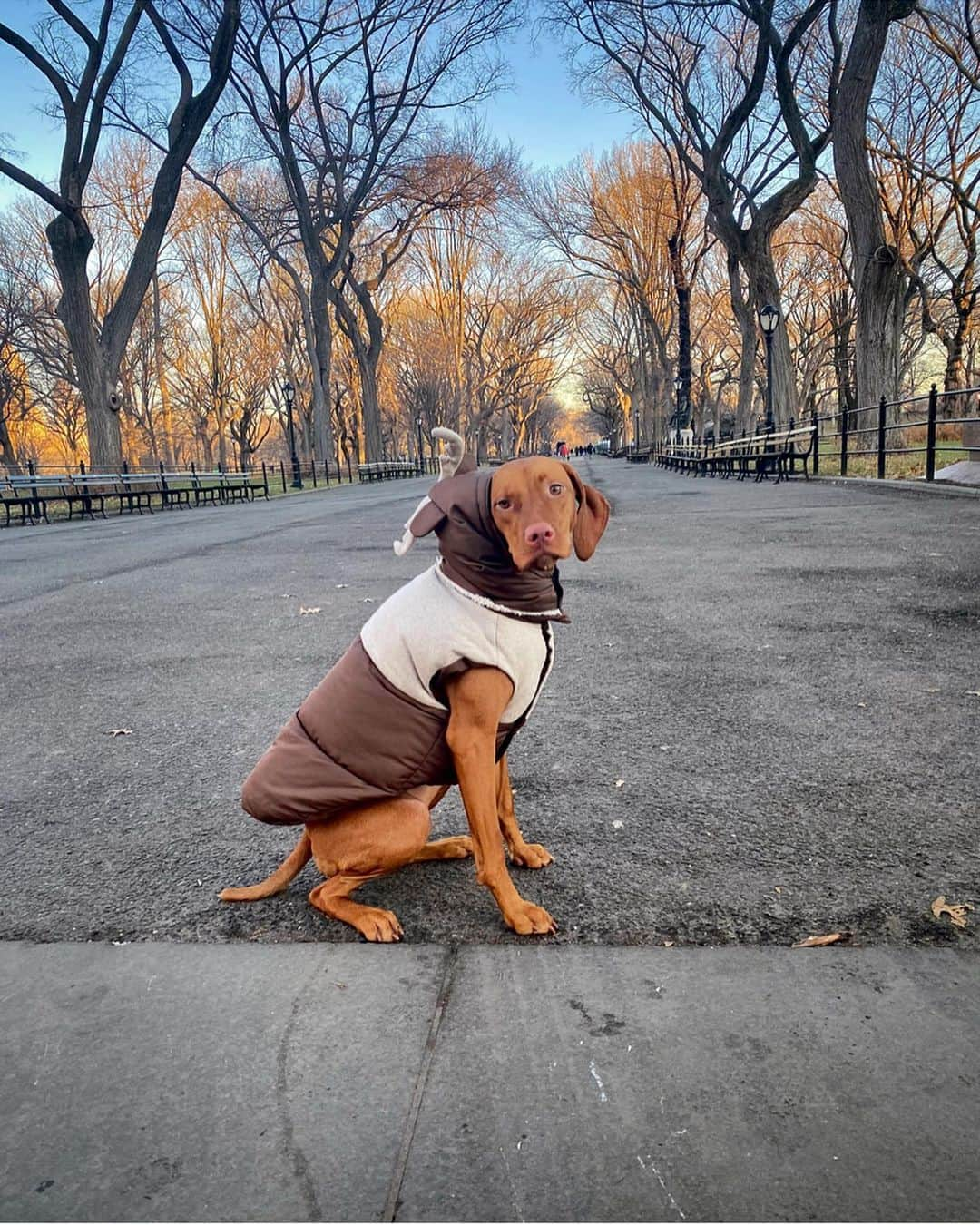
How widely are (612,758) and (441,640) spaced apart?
116 centimetres

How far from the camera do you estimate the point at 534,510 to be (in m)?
1.57

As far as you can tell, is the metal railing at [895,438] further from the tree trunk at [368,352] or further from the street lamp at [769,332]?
the tree trunk at [368,352]

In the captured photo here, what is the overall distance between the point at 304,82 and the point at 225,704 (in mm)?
26225

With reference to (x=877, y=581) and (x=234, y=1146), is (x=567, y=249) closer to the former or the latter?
(x=877, y=581)

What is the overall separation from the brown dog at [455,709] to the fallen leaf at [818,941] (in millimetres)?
495

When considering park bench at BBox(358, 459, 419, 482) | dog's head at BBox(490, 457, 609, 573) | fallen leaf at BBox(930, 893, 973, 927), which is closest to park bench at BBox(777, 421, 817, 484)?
fallen leaf at BBox(930, 893, 973, 927)

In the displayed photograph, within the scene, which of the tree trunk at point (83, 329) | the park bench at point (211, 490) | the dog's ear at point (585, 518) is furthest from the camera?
the park bench at point (211, 490)

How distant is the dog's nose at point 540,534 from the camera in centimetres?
154

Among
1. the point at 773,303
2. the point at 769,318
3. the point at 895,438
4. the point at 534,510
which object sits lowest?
the point at 895,438

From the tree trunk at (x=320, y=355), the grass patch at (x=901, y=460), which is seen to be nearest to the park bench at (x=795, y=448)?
the grass patch at (x=901, y=460)

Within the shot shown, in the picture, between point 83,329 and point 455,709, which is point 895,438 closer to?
point 83,329

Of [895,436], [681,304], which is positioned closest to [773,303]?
[895,436]

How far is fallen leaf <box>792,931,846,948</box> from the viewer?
1562 mm

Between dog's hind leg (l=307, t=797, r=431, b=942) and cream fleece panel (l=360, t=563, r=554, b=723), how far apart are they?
0.26 meters
